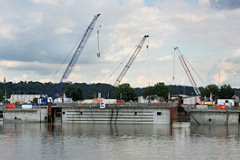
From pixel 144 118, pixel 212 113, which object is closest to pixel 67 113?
pixel 144 118

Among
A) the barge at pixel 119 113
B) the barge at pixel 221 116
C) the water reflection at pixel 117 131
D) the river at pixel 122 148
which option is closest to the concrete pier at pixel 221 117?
the barge at pixel 221 116

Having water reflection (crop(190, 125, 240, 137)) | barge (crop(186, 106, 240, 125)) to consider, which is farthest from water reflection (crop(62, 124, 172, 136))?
barge (crop(186, 106, 240, 125))

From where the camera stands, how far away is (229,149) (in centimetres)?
6556

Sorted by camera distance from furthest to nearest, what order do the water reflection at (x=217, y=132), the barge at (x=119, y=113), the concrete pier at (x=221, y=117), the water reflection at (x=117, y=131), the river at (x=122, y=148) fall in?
the barge at (x=119, y=113) → the concrete pier at (x=221, y=117) → the water reflection at (x=217, y=132) → the water reflection at (x=117, y=131) → the river at (x=122, y=148)

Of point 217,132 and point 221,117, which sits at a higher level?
point 221,117

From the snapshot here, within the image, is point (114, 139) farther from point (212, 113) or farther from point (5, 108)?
point (5, 108)

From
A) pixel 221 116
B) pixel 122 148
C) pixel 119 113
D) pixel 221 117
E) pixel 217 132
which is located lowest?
pixel 217 132

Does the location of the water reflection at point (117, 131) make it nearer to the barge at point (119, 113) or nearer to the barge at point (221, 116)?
the barge at point (119, 113)

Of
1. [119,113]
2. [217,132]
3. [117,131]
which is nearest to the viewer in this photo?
[217,132]

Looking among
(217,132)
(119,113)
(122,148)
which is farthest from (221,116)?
(122,148)

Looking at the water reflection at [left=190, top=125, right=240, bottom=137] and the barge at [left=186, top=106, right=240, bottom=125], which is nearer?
the water reflection at [left=190, top=125, right=240, bottom=137]

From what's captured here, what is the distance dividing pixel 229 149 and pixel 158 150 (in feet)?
39.4

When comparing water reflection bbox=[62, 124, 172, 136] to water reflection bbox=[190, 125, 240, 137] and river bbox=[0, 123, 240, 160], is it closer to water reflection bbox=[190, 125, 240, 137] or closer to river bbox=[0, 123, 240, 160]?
water reflection bbox=[190, 125, 240, 137]

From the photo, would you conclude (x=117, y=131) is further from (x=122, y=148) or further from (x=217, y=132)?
(x=122, y=148)
